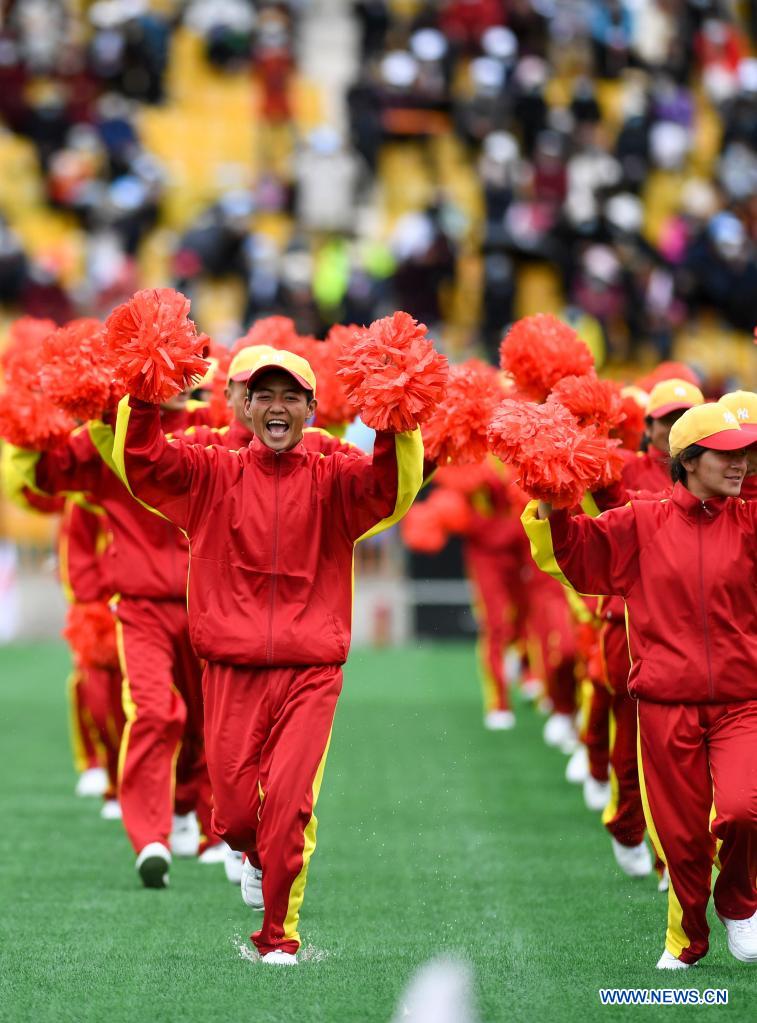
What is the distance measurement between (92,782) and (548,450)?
17.8 ft

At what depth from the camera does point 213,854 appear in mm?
8172

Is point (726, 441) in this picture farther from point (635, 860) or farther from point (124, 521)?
point (124, 521)

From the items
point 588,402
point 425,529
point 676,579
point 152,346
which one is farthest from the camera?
point 425,529

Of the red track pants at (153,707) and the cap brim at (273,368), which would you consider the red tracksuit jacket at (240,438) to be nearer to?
the cap brim at (273,368)

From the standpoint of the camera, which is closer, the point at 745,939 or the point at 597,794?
the point at 745,939

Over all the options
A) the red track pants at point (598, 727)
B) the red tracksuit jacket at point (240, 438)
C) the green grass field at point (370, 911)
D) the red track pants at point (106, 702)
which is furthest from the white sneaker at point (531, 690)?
the red tracksuit jacket at point (240, 438)

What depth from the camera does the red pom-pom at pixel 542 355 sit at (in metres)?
7.12

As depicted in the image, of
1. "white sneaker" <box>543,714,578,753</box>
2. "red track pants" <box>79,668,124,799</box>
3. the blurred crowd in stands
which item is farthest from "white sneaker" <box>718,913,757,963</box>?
the blurred crowd in stands

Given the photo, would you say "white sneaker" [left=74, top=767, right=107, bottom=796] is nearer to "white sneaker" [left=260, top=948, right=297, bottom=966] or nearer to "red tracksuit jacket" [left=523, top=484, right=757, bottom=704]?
"white sneaker" [left=260, top=948, right=297, bottom=966]

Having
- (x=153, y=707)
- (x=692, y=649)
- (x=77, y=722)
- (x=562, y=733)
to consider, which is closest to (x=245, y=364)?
(x=153, y=707)

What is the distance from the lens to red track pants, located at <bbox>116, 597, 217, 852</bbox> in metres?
7.49

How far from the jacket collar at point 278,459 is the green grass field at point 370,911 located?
1.63 meters

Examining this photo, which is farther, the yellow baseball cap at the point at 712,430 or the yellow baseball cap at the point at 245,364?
the yellow baseball cap at the point at 245,364

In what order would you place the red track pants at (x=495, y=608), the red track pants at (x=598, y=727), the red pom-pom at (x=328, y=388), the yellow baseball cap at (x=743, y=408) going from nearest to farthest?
1. the yellow baseball cap at (x=743, y=408)
2. the red pom-pom at (x=328, y=388)
3. the red track pants at (x=598, y=727)
4. the red track pants at (x=495, y=608)
